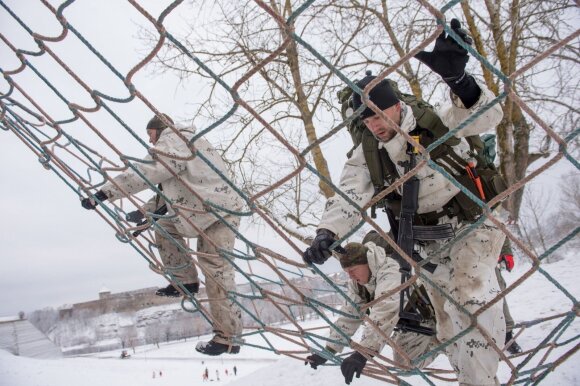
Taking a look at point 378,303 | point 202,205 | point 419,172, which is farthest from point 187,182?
point 419,172

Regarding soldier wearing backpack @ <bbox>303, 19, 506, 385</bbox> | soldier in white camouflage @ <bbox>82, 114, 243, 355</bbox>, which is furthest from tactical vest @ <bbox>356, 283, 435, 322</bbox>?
soldier in white camouflage @ <bbox>82, 114, 243, 355</bbox>

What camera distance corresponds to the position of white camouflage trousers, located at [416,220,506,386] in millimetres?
1546

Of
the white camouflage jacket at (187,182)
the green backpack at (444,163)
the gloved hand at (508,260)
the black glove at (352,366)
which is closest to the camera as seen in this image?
Answer: the green backpack at (444,163)

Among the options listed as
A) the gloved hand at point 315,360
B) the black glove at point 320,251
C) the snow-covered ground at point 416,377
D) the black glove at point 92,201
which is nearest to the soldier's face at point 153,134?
the black glove at point 92,201

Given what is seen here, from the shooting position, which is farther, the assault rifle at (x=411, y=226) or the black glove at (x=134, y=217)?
the black glove at (x=134, y=217)

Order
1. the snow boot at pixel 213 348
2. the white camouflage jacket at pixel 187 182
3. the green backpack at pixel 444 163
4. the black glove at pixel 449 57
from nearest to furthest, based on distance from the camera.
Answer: the black glove at pixel 449 57 < the green backpack at pixel 444 163 < the white camouflage jacket at pixel 187 182 < the snow boot at pixel 213 348

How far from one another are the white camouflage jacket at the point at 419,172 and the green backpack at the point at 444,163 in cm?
3

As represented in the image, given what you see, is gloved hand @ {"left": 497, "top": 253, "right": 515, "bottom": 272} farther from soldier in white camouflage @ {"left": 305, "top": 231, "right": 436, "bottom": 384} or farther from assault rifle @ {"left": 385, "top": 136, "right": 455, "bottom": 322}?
assault rifle @ {"left": 385, "top": 136, "right": 455, "bottom": 322}

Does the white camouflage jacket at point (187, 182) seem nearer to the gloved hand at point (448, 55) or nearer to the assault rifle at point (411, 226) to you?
the assault rifle at point (411, 226)

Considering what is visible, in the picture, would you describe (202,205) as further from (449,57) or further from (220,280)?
(449,57)

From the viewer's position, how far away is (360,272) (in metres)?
2.53

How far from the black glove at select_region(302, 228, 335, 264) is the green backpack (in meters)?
0.39

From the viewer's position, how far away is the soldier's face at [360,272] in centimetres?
251

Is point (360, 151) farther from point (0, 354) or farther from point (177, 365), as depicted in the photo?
point (177, 365)
